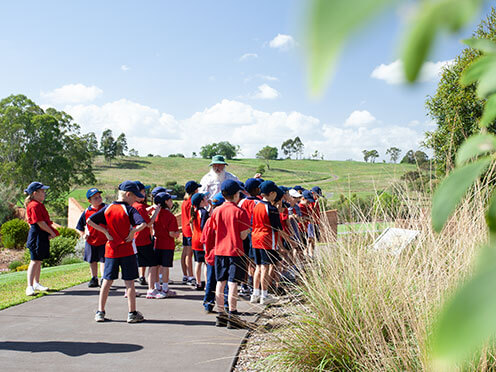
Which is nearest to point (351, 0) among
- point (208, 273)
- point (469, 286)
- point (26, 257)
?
point (469, 286)

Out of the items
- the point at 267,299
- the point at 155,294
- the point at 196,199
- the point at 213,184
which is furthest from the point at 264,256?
the point at 213,184

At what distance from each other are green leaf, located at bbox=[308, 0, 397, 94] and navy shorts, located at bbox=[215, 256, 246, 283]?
6.11 metres

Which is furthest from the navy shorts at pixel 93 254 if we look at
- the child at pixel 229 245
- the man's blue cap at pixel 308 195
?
the man's blue cap at pixel 308 195

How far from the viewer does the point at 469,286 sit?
12.5 inches

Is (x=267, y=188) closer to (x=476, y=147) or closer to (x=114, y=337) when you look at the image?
(x=114, y=337)

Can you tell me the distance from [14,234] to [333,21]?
2365cm

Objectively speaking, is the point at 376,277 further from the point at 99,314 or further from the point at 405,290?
the point at 99,314

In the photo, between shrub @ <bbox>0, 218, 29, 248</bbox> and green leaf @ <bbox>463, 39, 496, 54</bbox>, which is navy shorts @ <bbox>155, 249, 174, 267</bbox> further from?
shrub @ <bbox>0, 218, 29, 248</bbox>

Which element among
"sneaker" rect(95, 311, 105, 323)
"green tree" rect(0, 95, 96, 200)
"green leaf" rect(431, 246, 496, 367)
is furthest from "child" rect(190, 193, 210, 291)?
"green tree" rect(0, 95, 96, 200)

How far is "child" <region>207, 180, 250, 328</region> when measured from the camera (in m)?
6.27

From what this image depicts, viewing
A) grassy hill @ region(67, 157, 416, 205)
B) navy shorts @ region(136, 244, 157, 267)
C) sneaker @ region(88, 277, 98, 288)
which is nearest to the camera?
navy shorts @ region(136, 244, 157, 267)

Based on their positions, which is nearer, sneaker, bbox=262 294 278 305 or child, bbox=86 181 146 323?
child, bbox=86 181 146 323

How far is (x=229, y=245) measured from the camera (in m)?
6.28

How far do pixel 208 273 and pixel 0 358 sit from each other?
285 cm
